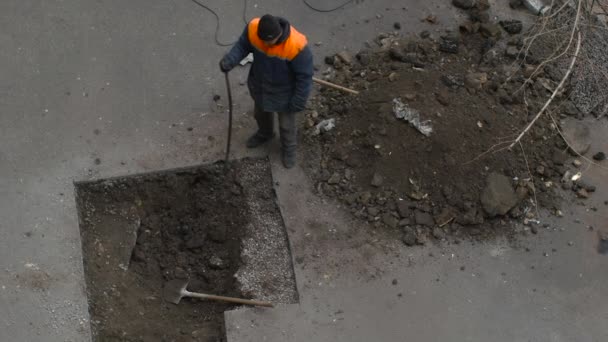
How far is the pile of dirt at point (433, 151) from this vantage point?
19.4ft

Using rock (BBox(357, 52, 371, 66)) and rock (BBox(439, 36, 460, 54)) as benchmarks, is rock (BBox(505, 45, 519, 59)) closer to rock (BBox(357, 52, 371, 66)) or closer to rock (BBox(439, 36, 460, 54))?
rock (BBox(439, 36, 460, 54))

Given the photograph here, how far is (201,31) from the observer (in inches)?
268

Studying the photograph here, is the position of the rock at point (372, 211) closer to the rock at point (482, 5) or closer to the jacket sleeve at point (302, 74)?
the jacket sleeve at point (302, 74)

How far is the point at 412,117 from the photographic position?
5.99 m

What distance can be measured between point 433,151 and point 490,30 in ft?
5.97

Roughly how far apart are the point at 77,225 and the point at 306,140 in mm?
2121

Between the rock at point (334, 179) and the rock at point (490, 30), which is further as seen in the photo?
the rock at point (490, 30)

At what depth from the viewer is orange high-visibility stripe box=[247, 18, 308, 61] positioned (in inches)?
199

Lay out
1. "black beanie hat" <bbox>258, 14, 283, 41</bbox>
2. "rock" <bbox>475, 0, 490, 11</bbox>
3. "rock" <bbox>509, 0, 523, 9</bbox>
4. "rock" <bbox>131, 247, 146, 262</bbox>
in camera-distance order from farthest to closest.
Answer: "rock" <bbox>509, 0, 523, 9</bbox> → "rock" <bbox>475, 0, 490, 11</bbox> → "rock" <bbox>131, 247, 146, 262</bbox> → "black beanie hat" <bbox>258, 14, 283, 41</bbox>

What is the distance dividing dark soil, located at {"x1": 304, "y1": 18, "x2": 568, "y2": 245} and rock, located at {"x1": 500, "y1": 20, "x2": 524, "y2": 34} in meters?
0.87

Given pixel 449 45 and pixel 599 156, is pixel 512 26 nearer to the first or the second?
pixel 449 45

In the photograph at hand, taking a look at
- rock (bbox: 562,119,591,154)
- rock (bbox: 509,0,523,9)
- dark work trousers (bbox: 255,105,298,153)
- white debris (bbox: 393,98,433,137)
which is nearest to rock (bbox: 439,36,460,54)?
rock (bbox: 509,0,523,9)

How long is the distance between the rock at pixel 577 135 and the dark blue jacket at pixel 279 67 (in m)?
2.70

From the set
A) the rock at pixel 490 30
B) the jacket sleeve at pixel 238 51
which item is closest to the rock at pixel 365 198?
the jacket sleeve at pixel 238 51
